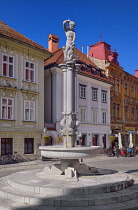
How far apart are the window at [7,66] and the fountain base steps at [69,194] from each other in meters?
13.5

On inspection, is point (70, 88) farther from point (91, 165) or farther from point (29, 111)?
point (29, 111)

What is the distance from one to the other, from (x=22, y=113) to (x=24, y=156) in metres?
3.72

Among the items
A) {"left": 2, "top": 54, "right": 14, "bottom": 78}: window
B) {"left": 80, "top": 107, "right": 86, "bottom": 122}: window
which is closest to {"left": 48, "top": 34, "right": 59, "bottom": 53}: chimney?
{"left": 80, "top": 107, "right": 86, "bottom": 122}: window

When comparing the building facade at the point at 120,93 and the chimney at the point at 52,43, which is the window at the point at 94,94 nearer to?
the building facade at the point at 120,93

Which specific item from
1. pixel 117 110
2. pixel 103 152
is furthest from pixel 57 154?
pixel 117 110

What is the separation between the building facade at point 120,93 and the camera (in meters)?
34.9

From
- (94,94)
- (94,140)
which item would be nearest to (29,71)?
(94,94)

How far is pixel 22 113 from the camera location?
2200 cm

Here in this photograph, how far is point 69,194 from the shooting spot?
24.7 feet

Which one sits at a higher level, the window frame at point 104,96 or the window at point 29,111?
the window frame at point 104,96

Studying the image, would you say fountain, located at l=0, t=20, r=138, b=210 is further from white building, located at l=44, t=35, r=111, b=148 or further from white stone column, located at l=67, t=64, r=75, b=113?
white building, located at l=44, t=35, r=111, b=148

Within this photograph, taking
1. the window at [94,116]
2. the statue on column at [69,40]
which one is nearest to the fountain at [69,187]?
the statue on column at [69,40]

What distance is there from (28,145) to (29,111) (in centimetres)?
303

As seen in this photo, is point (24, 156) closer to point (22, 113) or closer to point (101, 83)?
point (22, 113)
